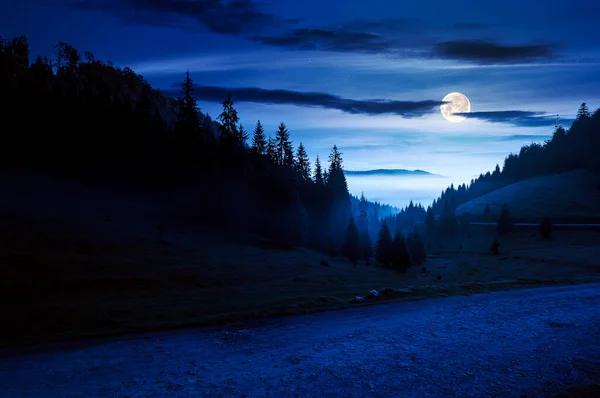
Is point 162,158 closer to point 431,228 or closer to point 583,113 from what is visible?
point 431,228

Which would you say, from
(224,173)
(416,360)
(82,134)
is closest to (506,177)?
(224,173)

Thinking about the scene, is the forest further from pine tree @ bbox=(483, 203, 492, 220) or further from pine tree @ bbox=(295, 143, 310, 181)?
pine tree @ bbox=(483, 203, 492, 220)

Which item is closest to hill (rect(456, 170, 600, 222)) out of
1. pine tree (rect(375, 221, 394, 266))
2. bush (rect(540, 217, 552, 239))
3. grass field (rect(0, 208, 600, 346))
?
bush (rect(540, 217, 552, 239))

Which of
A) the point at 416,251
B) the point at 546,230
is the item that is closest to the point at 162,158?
the point at 416,251

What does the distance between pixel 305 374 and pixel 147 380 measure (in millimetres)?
4329

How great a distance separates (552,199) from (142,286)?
482 feet

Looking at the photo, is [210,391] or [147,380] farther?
[147,380]

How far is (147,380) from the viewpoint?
32.9 feet

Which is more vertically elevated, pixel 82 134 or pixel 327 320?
pixel 82 134

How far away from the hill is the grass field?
111338 millimetres

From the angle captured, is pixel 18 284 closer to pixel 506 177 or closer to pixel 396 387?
pixel 396 387

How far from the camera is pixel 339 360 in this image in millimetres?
11391

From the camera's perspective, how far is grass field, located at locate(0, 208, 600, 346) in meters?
15.6

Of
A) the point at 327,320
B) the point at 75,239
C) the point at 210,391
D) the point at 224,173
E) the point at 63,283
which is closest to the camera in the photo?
the point at 210,391
